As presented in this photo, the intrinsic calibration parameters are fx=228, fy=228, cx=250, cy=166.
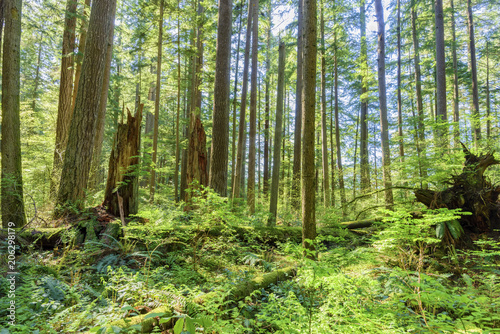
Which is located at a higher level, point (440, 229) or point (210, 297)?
point (440, 229)

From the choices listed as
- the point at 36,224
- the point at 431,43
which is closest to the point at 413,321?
the point at 36,224

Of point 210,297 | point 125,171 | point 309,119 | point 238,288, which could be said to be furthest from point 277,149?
point 210,297

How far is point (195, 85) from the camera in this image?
43.4ft

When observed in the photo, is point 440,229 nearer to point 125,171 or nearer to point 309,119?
point 309,119

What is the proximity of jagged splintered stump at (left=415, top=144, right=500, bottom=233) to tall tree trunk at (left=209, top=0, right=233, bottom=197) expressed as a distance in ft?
17.7

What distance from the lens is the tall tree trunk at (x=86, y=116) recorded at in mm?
5594

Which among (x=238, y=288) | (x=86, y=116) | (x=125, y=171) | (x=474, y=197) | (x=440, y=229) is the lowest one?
(x=238, y=288)

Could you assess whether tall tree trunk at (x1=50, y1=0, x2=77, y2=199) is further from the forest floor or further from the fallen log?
the fallen log

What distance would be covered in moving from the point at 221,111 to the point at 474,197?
A: 670cm

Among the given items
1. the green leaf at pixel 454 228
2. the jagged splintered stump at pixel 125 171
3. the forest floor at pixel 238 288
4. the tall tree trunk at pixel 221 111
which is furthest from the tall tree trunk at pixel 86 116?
the green leaf at pixel 454 228

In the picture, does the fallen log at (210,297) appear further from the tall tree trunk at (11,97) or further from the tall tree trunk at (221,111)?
the tall tree trunk at (11,97)

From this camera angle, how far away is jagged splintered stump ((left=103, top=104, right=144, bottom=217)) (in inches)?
215

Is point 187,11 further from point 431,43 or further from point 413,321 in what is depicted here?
point 431,43

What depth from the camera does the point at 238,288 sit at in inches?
119
